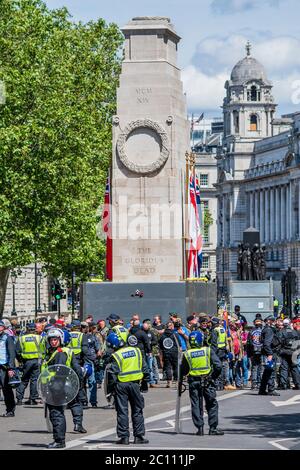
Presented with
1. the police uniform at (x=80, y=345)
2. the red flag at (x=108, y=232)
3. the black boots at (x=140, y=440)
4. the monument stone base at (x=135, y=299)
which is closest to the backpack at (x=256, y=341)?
the monument stone base at (x=135, y=299)

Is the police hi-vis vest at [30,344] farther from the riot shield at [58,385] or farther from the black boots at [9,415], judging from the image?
the riot shield at [58,385]

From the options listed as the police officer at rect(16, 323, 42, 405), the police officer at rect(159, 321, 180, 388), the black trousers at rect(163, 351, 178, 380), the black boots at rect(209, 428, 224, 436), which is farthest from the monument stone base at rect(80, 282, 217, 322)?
the black boots at rect(209, 428, 224, 436)

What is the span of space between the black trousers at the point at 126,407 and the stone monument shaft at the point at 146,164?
18422mm

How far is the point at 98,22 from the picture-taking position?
71.6 metres

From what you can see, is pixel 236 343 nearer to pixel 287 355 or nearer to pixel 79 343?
pixel 287 355

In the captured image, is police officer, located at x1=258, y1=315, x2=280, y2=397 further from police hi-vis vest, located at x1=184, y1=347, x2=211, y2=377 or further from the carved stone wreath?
police hi-vis vest, located at x1=184, y1=347, x2=211, y2=377

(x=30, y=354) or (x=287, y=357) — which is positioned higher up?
(x=30, y=354)

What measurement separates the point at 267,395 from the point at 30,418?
8.01 meters

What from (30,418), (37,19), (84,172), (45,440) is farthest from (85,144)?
(45,440)

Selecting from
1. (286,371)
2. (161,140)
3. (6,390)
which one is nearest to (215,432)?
(6,390)

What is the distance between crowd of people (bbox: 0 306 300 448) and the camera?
27.1 metres

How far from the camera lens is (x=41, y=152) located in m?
52.9

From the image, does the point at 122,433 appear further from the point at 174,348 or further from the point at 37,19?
the point at 37,19

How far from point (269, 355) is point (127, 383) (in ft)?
35.6
